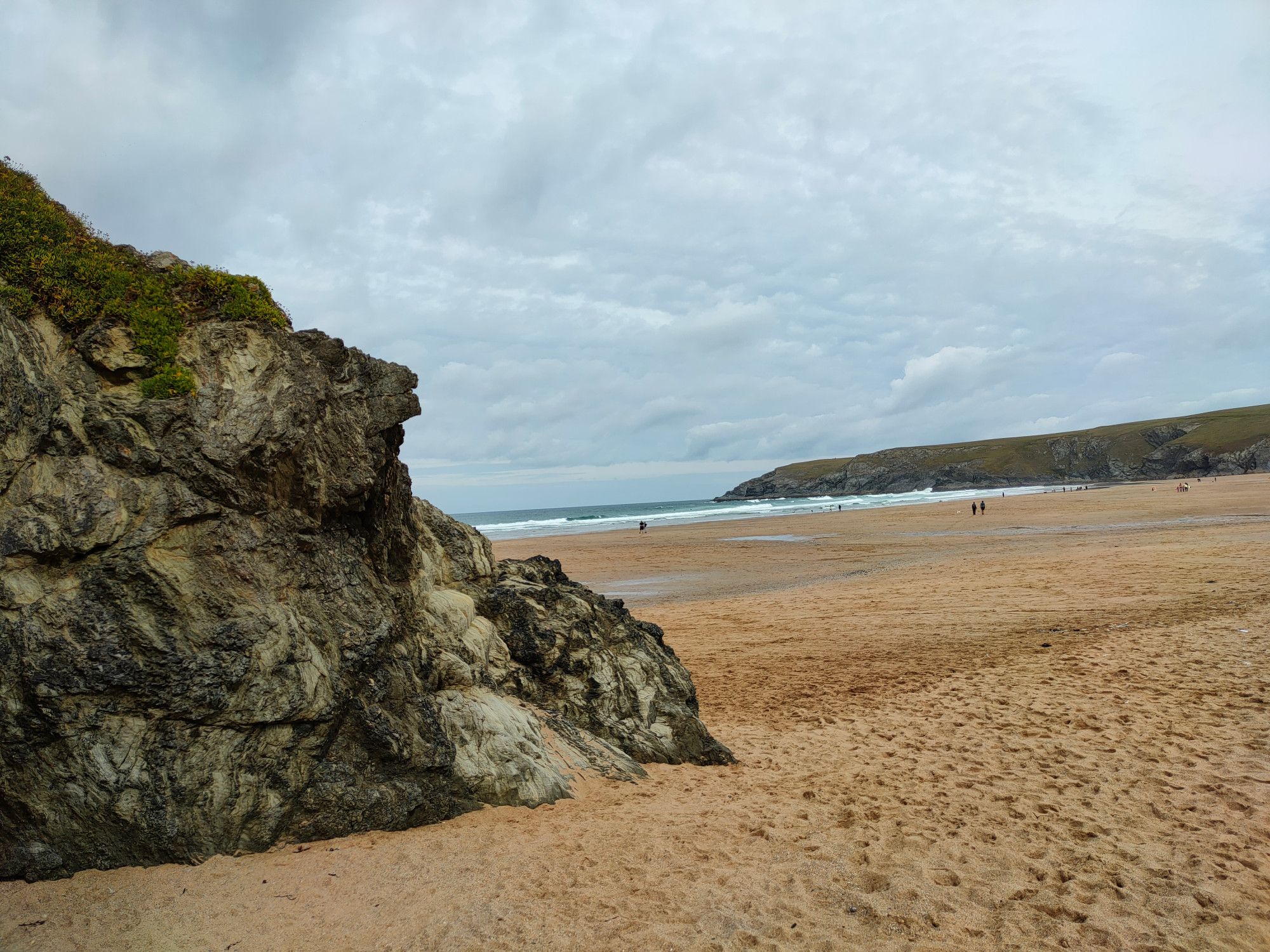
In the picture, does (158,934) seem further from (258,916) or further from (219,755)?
(219,755)

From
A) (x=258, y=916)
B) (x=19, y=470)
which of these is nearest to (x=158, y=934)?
(x=258, y=916)

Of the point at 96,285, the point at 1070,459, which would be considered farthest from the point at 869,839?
the point at 1070,459

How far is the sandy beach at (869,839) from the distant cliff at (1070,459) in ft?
467

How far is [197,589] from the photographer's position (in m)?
5.39

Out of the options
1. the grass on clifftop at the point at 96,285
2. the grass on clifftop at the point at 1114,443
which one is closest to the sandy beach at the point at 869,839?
the grass on clifftop at the point at 96,285

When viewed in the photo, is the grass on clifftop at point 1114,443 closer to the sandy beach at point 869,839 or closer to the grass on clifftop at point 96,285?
the sandy beach at point 869,839

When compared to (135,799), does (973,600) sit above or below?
below

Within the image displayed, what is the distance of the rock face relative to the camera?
4957 mm

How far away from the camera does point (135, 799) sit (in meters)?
5.05

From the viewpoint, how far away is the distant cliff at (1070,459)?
127750 millimetres

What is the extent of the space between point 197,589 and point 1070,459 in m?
178

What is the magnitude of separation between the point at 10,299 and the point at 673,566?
95.8ft

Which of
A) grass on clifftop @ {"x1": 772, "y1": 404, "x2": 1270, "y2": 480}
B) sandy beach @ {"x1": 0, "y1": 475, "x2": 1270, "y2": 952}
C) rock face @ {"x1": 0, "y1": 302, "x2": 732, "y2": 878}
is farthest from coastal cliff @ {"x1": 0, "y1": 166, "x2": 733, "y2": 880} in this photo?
grass on clifftop @ {"x1": 772, "y1": 404, "x2": 1270, "y2": 480}

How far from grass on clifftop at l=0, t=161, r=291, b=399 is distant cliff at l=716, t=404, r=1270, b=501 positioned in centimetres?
15217
